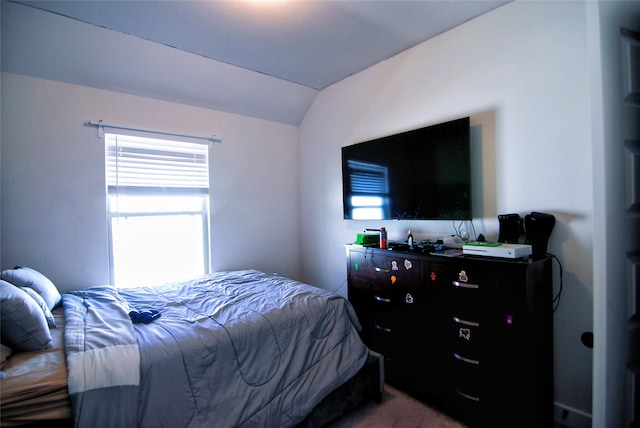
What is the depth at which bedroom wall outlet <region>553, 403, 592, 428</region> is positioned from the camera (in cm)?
165

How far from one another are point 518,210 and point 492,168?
339mm

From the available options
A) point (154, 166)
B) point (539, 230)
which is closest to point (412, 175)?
point (539, 230)

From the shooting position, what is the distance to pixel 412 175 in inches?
91.7

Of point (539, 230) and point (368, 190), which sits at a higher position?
point (368, 190)

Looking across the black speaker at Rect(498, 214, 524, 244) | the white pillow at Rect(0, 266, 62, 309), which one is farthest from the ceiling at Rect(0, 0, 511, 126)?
the white pillow at Rect(0, 266, 62, 309)

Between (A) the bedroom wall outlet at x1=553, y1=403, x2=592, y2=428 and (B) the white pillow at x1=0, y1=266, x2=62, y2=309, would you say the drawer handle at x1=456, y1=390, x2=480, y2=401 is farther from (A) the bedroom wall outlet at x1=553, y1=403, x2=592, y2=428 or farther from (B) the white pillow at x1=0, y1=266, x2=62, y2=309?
(B) the white pillow at x1=0, y1=266, x2=62, y2=309

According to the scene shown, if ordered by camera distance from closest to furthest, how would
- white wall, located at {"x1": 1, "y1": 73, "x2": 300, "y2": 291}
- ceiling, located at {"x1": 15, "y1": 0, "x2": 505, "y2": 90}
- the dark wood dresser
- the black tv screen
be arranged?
1. the dark wood dresser
2. ceiling, located at {"x1": 15, "y1": 0, "x2": 505, "y2": 90}
3. the black tv screen
4. white wall, located at {"x1": 1, "y1": 73, "x2": 300, "y2": 291}

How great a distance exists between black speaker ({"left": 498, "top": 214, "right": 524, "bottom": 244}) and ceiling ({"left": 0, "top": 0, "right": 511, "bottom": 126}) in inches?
57.1

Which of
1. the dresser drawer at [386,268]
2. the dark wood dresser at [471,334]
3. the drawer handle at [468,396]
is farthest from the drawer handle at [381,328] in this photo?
the drawer handle at [468,396]

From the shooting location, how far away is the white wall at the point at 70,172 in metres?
2.18

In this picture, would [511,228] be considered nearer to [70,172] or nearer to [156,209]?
[156,209]

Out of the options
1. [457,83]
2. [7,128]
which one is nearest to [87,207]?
[7,128]

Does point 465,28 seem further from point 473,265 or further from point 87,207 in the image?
point 87,207

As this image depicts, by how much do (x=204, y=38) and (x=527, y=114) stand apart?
7.93ft
